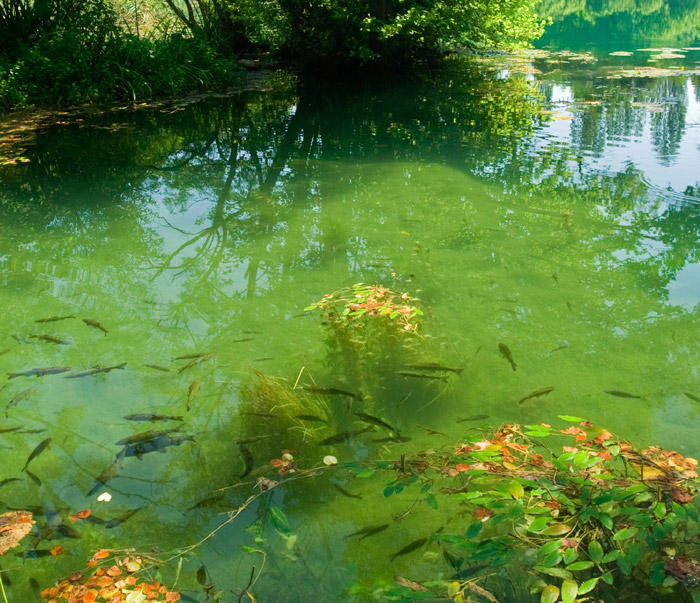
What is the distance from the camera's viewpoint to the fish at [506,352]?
3.70 meters

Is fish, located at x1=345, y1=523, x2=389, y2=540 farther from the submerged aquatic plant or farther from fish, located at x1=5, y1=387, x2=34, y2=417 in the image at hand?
fish, located at x1=5, y1=387, x2=34, y2=417

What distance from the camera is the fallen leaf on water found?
2.54m

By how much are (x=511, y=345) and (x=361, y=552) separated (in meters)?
1.83

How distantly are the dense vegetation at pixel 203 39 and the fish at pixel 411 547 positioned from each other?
1023cm

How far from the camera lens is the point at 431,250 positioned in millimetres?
5152

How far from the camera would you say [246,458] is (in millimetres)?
3043

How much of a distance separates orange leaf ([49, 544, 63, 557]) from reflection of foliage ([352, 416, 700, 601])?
139cm

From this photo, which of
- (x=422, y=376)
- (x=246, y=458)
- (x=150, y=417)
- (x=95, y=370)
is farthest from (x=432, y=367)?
(x=95, y=370)

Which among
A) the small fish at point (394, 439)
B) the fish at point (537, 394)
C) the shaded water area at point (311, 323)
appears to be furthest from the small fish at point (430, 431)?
the fish at point (537, 394)

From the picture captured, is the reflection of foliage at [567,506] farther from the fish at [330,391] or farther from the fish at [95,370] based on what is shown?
the fish at [95,370]

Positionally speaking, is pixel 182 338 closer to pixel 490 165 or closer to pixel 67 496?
pixel 67 496

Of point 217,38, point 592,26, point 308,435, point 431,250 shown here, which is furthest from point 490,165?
point 592,26

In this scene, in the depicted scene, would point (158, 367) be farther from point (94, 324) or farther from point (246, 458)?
point (246, 458)

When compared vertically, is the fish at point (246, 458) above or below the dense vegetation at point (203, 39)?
below
